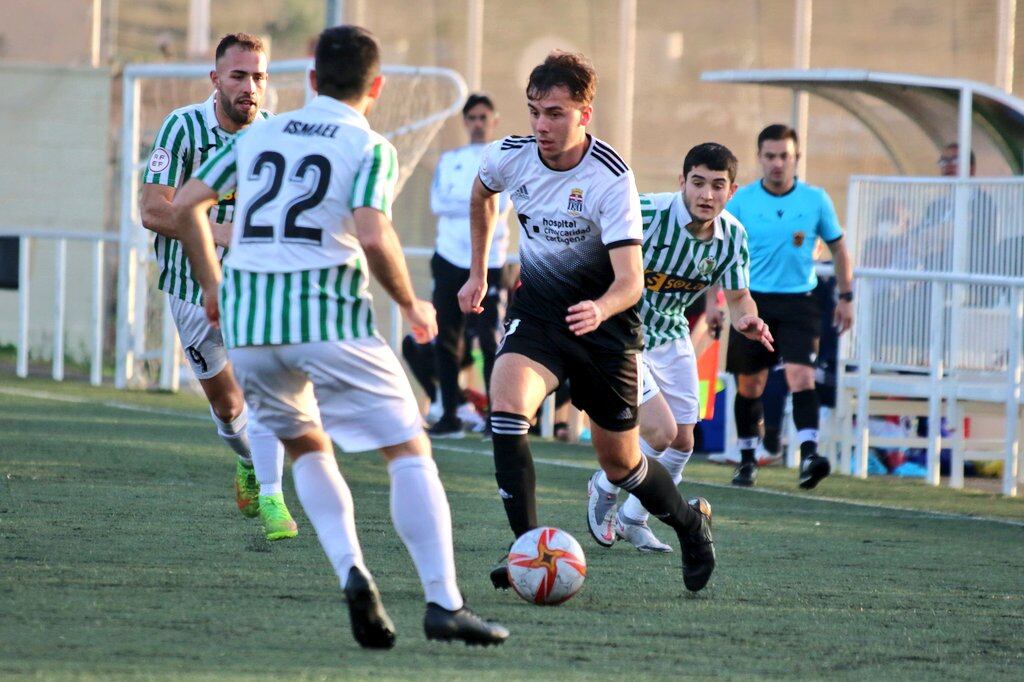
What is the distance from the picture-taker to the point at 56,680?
427 cm

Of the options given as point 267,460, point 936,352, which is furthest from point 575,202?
point 936,352

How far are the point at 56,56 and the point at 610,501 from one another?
14457mm

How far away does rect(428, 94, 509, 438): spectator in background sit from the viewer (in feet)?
40.5

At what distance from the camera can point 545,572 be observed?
5703 mm

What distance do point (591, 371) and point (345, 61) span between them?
1.73 metres

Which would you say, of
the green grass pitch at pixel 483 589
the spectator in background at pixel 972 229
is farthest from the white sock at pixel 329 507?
the spectator in background at pixel 972 229

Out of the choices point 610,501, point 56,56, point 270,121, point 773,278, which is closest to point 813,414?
point 773,278

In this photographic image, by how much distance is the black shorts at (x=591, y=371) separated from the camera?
6.15 metres

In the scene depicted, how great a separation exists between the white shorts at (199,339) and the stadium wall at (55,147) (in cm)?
1130

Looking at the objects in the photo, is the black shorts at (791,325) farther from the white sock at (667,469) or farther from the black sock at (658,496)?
the black sock at (658,496)

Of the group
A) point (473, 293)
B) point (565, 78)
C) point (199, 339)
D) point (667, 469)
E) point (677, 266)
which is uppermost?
point (565, 78)

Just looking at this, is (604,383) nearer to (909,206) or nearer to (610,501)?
(610,501)

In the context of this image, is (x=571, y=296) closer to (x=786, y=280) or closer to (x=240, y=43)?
(x=240, y=43)

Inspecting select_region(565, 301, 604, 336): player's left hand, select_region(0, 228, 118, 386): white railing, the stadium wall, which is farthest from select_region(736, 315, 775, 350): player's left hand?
the stadium wall
